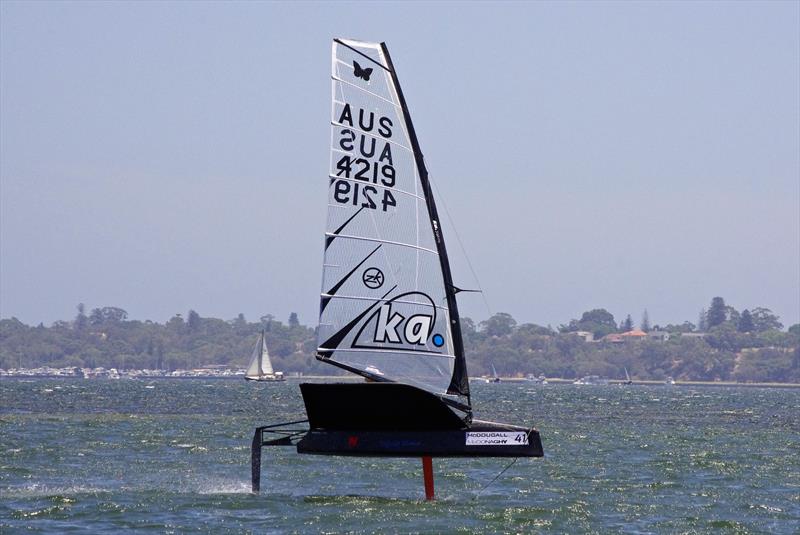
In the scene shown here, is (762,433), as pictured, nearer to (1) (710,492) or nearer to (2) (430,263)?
(1) (710,492)

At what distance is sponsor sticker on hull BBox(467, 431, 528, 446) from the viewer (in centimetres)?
2227

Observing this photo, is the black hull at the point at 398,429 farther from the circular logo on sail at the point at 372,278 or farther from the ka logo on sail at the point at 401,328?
the circular logo on sail at the point at 372,278

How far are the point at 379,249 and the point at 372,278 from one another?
494 mm

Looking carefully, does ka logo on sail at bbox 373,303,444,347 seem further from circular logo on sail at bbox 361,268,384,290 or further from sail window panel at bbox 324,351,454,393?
circular logo on sail at bbox 361,268,384,290

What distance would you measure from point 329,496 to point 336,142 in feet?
21.8

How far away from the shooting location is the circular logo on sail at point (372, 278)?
22469 mm

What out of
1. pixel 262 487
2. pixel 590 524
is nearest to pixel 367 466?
pixel 262 487

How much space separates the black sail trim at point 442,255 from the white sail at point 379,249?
0.9 inches

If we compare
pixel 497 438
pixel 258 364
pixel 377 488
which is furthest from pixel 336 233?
pixel 258 364

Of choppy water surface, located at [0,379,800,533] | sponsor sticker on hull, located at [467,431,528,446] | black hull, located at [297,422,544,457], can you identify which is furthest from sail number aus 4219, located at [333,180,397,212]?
choppy water surface, located at [0,379,800,533]

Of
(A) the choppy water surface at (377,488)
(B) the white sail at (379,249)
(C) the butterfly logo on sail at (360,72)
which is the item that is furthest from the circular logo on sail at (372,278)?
(A) the choppy water surface at (377,488)

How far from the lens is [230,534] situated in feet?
64.6

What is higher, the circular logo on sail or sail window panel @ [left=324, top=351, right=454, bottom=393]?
the circular logo on sail

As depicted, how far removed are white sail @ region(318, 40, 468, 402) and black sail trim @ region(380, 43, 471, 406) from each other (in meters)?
0.02
